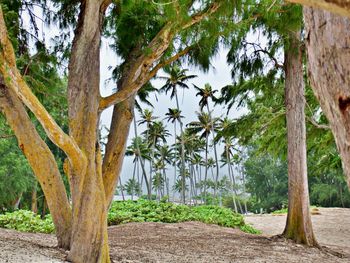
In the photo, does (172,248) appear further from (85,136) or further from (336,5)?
(336,5)

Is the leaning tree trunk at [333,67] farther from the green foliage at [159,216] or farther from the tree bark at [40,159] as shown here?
the green foliage at [159,216]

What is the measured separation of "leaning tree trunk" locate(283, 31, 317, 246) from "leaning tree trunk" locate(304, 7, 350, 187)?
6989 millimetres

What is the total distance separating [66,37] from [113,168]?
2.29 m

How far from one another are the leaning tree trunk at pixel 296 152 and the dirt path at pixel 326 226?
297cm

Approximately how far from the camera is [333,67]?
86 cm

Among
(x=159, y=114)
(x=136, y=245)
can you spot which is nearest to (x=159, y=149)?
(x=159, y=114)

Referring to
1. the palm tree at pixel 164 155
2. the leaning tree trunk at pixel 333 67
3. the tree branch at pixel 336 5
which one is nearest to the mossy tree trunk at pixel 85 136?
the leaning tree trunk at pixel 333 67

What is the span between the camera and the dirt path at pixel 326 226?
36.4ft

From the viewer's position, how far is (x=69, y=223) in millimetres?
4664

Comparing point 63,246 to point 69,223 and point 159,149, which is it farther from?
point 159,149

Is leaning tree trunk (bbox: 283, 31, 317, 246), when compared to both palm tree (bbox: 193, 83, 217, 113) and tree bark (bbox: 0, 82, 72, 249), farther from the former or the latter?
palm tree (bbox: 193, 83, 217, 113)

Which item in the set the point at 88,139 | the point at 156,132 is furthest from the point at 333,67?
the point at 156,132

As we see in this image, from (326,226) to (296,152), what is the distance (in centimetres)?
667

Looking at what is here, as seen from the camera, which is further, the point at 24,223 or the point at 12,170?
the point at 12,170
